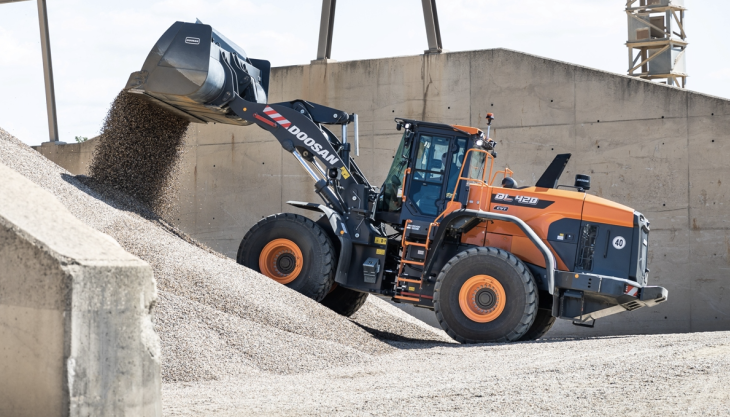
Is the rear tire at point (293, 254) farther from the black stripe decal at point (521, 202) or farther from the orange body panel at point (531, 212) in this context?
the black stripe decal at point (521, 202)

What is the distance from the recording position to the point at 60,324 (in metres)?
3.35

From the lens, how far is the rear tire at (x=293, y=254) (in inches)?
388

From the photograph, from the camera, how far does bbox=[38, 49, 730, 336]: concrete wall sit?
39.8 ft

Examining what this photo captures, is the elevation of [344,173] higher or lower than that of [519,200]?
higher

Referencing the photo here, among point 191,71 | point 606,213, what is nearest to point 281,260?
point 191,71

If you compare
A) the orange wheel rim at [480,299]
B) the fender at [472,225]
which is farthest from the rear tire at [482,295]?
the fender at [472,225]

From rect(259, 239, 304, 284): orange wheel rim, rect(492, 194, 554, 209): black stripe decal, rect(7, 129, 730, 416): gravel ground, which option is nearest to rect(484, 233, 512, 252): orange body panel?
rect(492, 194, 554, 209): black stripe decal

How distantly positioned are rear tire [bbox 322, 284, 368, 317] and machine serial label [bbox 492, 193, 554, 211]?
7.91 feet

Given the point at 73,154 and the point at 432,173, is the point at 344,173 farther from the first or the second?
the point at 73,154

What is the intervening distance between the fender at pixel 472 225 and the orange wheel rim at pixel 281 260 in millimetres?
1662

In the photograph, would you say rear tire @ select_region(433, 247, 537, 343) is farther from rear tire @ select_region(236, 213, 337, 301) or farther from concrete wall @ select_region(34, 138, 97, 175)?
concrete wall @ select_region(34, 138, 97, 175)

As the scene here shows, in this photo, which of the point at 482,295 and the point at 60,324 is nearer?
the point at 60,324

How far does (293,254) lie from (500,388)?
5298 mm

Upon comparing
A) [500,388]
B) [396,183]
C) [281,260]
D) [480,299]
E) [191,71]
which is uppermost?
[191,71]
